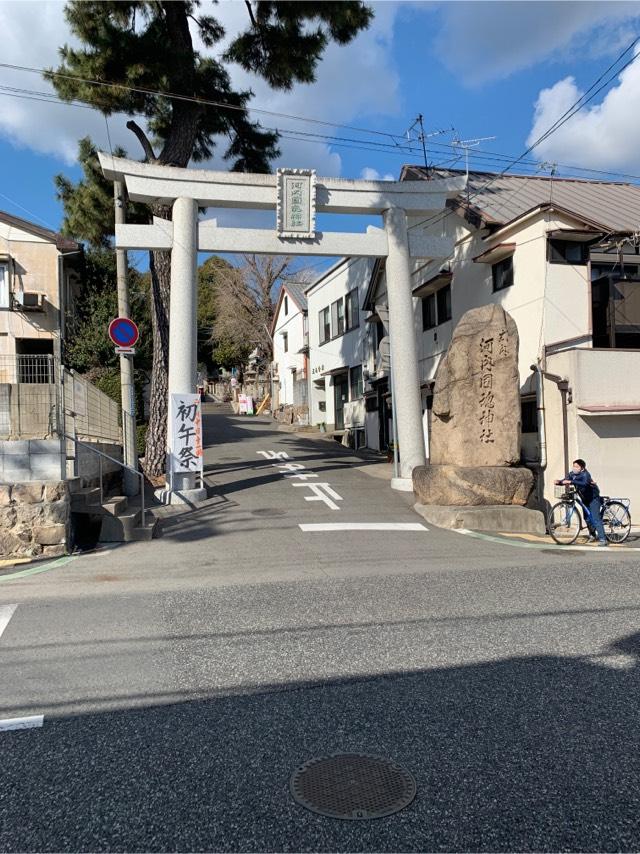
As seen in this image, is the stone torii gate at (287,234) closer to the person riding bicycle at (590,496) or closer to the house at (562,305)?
the house at (562,305)

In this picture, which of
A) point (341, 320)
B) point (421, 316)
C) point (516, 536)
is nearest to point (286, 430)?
point (341, 320)

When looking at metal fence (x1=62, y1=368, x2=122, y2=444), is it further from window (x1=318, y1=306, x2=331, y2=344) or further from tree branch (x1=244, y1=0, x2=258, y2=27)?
window (x1=318, y1=306, x2=331, y2=344)

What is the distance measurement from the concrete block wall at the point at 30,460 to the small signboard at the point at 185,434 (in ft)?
15.3

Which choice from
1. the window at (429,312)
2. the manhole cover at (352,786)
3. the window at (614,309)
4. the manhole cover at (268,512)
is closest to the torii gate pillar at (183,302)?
the manhole cover at (268,512)

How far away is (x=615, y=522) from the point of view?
1241cm

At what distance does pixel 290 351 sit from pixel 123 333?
2943cm

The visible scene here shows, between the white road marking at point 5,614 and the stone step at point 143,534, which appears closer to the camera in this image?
the white road marking at point 5,614

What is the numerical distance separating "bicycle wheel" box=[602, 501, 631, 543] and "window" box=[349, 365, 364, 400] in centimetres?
1667

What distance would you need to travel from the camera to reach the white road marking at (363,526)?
11969mm

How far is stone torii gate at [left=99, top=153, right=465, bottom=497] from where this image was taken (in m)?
14.9

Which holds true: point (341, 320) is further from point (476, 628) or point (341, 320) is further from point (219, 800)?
point (219, 800)

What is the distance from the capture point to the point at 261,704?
4328 millimetres

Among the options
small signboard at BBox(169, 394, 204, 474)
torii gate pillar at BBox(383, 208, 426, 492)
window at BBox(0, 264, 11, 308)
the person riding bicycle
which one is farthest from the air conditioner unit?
the person riding bicycle

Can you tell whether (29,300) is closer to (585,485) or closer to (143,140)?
(143,140)
